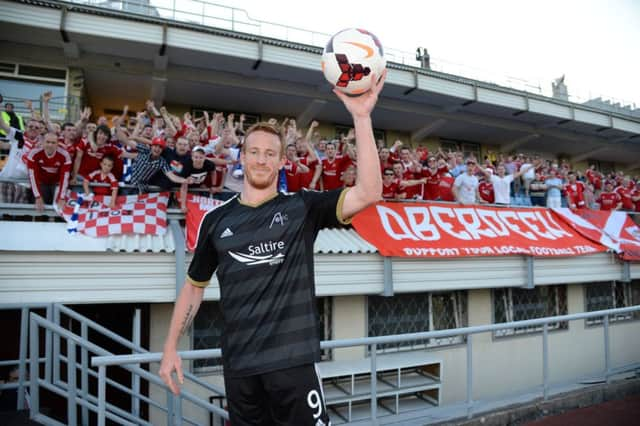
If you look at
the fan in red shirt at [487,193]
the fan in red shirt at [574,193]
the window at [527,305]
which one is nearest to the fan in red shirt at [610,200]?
the fan in red shirt at [574,193]

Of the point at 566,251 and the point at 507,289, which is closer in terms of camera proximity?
the point at 566,251

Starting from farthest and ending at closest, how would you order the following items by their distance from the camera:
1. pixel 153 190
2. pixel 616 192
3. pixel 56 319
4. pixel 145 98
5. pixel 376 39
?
pixel 145 98 → pixel 616 192 → pixel 153 190 → pixel 56 319 → pixel 376 39

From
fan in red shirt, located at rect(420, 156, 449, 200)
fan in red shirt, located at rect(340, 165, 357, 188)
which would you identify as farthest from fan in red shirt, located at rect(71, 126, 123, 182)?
fan in red shirt, located at rect(420, 156, 449, 200)

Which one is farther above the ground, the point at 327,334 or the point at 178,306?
the point at 178,306

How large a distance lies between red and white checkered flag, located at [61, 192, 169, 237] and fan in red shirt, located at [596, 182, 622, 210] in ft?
36.4

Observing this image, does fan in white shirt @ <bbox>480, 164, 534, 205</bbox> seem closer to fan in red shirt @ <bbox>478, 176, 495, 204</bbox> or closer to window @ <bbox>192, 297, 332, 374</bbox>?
fan in red shirt @ <bbox>478, 176, 495, 204</bbox>

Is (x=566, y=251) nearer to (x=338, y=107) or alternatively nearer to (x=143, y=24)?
(x=338, y=107)

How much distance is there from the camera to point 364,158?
66.9 inches

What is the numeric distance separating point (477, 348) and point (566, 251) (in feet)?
8.84


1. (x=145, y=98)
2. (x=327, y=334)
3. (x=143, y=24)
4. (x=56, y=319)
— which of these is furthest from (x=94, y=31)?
(x=327, y=334)

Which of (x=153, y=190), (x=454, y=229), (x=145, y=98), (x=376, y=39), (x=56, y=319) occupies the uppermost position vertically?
(x=145, y=98)

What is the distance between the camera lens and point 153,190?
219 inches

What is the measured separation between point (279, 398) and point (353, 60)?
173 centimetres

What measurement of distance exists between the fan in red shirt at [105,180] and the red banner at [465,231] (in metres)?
3.47
